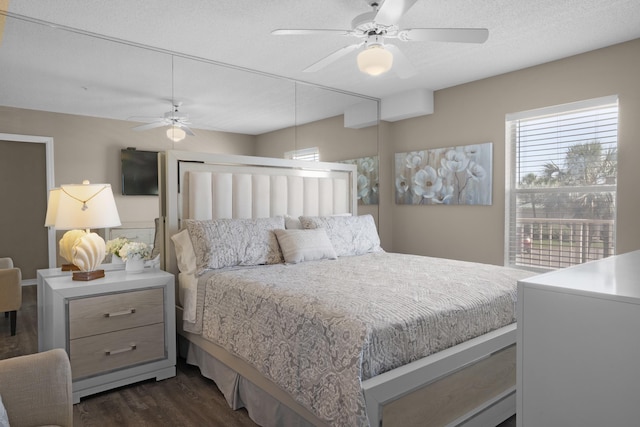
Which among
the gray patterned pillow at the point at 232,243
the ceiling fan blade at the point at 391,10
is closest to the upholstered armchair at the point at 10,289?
the gray patterned pillow at the point at 232,243

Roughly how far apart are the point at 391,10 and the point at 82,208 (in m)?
2.26

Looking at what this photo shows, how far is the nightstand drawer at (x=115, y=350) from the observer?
96.6 inches

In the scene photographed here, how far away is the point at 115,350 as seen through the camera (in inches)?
102

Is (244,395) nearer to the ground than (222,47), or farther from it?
nearer to the ground

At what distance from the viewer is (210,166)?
3.47 m

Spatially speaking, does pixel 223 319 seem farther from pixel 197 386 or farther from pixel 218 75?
pixel 218 75

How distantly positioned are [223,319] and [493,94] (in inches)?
134

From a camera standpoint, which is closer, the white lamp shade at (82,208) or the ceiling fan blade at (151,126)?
the white lamp shade at (82,208)

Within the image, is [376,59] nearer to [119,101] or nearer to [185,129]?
[185,129]

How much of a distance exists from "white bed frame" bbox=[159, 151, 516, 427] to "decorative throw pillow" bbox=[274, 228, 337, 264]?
1.86 feet

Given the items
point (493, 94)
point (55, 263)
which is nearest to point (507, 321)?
point (493, 94)

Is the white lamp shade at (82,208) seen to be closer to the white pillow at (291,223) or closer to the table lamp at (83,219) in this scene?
the table lamp at (83,219)

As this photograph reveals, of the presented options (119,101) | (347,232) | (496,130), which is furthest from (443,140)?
(119,101)

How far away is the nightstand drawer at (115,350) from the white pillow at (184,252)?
17.9 inches
